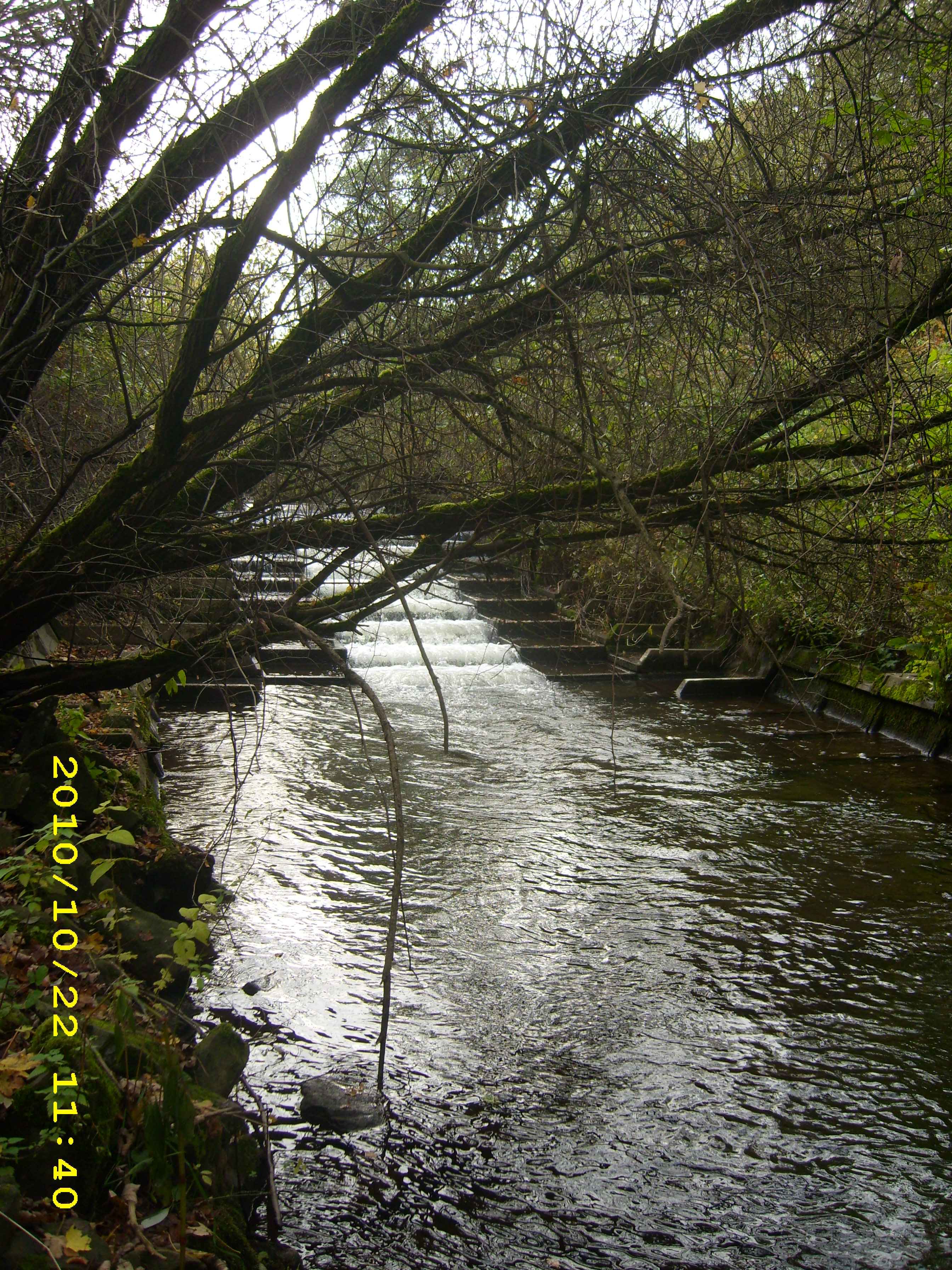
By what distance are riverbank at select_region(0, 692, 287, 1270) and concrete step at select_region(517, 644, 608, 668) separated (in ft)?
33.1

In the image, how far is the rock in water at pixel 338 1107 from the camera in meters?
4.59

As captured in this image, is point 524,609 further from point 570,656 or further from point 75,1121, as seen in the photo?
point 75,1121

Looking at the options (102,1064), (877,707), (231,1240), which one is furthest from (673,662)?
(102,1064)

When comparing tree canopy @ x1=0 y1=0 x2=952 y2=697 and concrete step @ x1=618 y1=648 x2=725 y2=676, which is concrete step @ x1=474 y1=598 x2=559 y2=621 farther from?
tree canopy @ x1=0 y1=0 x2=952 y2=697

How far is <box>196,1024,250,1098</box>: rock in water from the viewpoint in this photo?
4.18 meters

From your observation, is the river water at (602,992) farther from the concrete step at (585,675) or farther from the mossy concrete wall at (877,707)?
the concrete step at (585,675)

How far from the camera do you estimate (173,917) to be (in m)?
6.09

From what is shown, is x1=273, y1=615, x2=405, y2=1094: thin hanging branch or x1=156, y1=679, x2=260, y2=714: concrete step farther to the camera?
x1=156, y1=679, x2=260, y2=714: concrete step

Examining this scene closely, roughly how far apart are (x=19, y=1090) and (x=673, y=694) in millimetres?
11698

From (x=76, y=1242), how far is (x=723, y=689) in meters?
12.2

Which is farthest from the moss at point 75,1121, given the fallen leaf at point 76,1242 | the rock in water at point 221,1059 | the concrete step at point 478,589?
the concrete step at point 478,589

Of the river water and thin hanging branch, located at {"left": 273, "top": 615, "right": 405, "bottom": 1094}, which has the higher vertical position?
thin hanging branch, located at {"left": 273, "top": 615, "right": 405, "bottom": 1094}

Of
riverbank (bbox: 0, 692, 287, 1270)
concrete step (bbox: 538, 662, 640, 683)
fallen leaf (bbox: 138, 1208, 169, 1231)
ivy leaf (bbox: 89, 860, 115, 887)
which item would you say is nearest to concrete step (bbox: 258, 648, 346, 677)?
A: concrete step (bbox: 538, 662, 640, 683)

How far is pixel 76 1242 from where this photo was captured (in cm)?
252
